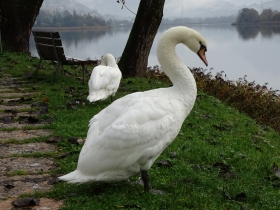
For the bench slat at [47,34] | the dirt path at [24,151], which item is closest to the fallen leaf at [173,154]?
the dirt path at [24,151]

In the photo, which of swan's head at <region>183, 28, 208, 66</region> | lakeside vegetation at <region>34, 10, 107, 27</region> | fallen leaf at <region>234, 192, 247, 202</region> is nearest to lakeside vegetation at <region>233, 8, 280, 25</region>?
lakeside vegetation at <region>34, 10, 107, 27</region>

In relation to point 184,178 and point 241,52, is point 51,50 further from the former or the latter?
point 241,52

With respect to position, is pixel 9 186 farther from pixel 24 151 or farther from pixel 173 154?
pixel 173 154

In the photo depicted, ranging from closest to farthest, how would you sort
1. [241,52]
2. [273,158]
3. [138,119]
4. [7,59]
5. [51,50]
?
1. [138,119]
2. [273,158]
3. [51,50]
4. [7,59]
5. [241,52]

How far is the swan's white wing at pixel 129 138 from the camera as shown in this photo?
4043 mm

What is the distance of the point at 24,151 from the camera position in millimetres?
5527

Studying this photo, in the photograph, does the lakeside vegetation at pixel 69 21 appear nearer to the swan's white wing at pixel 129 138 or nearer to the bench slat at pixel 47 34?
the bench slat at pixel 47 34

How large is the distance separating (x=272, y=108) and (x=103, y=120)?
8.16 meters

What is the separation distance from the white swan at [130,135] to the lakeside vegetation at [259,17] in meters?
40.3

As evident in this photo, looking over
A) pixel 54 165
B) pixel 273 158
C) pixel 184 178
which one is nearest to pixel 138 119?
pixel 184 178

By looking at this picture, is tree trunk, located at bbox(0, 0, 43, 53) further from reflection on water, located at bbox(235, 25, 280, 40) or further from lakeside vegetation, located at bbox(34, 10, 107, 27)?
lakeside vegetation, located at bbox(34, 10, 107, 27)

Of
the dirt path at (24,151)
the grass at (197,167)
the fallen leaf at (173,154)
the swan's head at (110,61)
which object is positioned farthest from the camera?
the swan's head at (110,61)

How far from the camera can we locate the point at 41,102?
27.5 feet

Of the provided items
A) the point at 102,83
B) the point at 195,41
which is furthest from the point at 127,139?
the point at 102,83
